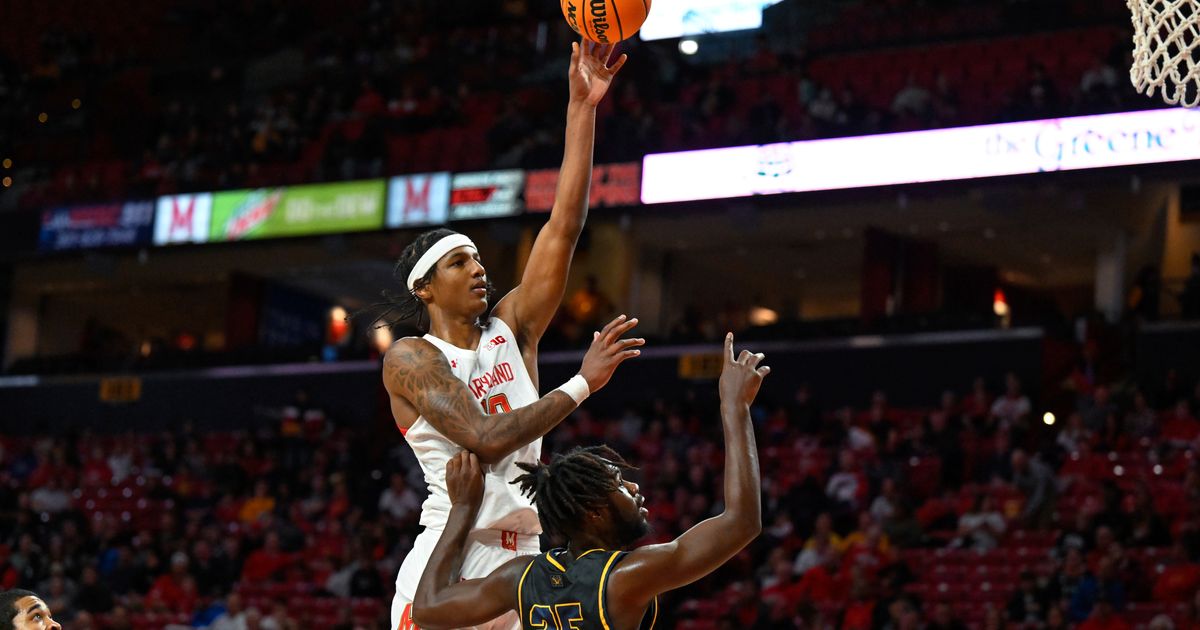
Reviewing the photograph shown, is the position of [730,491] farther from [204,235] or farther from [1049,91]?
[204,235]

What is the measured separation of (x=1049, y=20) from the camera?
2050 cm

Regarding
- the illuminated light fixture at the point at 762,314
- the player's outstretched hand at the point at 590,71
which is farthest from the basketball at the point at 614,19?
the illuminated light fixture at the point at 762,314

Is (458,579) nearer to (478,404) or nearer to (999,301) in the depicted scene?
(478,404)

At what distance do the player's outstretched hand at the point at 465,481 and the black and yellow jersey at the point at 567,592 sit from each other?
0.36 m

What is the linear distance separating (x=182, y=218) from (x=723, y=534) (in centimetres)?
1970

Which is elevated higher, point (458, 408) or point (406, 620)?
point (458, 408)

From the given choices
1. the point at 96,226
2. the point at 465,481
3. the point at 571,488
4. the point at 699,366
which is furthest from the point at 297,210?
the point at 571,488

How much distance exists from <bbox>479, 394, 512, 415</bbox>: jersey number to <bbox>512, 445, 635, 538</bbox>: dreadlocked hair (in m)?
0.52

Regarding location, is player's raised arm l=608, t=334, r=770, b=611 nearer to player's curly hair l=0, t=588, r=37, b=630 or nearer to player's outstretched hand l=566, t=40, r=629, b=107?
player's outstretched hand l=566, t=40, r=629, b=107

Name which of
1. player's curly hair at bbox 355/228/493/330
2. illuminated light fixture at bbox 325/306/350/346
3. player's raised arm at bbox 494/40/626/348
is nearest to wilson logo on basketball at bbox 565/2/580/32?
player's raised arm at bbox 494/40/626/348

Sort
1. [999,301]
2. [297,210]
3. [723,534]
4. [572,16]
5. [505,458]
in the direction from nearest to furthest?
1. [723,534]
2. [505,458]
3. [572,16]
4. [297,210]
5. [999,301]

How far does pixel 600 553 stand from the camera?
393 cm

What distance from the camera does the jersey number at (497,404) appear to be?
4.53m

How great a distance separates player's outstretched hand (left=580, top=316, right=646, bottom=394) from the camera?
167 inches
